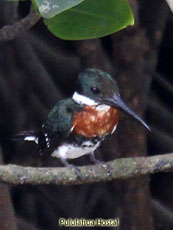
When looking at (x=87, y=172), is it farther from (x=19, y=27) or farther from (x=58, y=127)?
(x=19, y=27)

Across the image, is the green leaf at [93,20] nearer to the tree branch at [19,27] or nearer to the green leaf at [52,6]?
the tree branch at [19,27]

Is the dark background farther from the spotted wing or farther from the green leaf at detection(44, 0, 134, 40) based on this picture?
the green leaf at detection(44, 0, 134, 40)

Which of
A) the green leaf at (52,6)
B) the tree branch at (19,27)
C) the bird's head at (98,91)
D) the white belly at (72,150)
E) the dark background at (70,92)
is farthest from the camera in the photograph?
the dark background at (70,92)

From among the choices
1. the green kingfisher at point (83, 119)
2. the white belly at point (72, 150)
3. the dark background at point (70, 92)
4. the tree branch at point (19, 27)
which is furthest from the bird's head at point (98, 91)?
the dark background at point (70, 92)

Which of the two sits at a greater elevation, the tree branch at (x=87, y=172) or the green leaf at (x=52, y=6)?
the green leaf at (x=52, y=6)

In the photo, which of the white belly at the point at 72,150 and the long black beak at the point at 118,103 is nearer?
the long black beak at the point at 118,103

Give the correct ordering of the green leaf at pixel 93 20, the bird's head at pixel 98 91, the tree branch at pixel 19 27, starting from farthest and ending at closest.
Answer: the bird's head at pixel 98 91 → the tree branch at pixel 19 27 → the green leaf at pixel 93 20

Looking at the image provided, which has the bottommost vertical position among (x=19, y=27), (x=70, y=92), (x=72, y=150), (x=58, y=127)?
(x=70, y=92)

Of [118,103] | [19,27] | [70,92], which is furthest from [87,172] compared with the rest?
[70,92]
